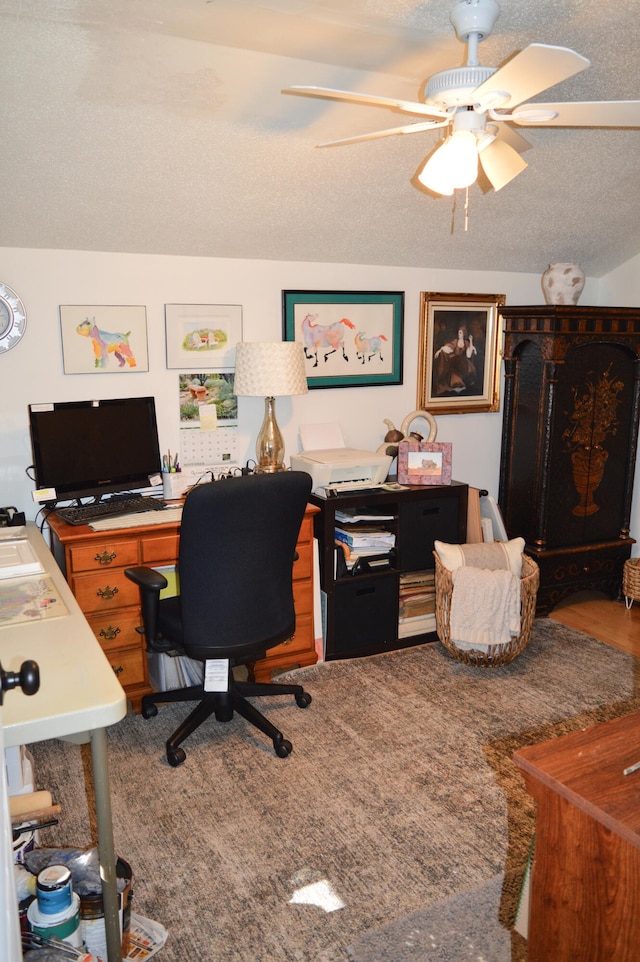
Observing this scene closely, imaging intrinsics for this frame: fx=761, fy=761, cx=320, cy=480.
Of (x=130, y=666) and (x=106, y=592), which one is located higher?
(x=106, y=592)

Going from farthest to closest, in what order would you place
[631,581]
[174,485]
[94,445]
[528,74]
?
1. [631,581]
2. [174,485]
3. [94,445]
4. [528,74]

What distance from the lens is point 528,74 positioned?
161cm

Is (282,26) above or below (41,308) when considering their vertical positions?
above

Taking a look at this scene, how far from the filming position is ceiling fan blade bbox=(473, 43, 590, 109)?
1.49m

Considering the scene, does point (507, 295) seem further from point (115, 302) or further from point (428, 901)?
point (428, 901)

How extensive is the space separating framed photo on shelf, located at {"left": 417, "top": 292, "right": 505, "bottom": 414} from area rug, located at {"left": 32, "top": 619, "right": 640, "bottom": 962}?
1488mm

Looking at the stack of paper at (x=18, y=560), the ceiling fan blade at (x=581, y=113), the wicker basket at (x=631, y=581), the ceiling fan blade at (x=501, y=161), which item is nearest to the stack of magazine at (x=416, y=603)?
the wicker basket at (x=631, y=581)

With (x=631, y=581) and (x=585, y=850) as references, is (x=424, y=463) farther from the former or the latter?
(x=585, y=850)

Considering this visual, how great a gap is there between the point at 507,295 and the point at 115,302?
220cm

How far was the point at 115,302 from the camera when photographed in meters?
3.27

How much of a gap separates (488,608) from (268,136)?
2101 millimetres

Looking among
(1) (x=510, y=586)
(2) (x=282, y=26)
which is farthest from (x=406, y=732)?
(2) (x=282, y=26)

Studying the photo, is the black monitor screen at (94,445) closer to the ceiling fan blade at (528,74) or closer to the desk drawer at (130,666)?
the desk drawer at (130,666)

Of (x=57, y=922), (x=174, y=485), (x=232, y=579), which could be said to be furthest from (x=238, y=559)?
(x=57, y=922)
